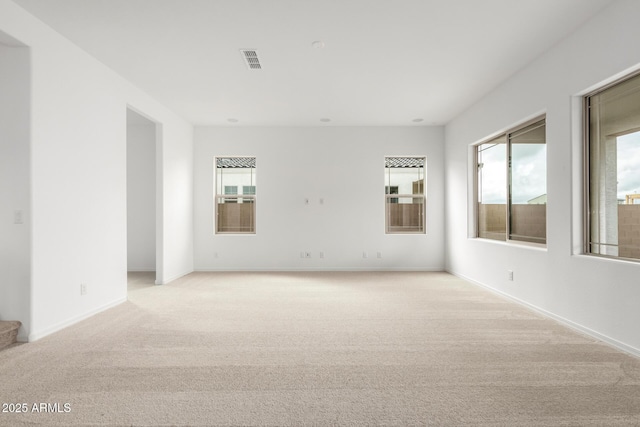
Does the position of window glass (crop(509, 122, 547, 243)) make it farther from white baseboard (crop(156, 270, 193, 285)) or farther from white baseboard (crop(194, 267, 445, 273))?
white baseboard (crop(156, 270, 193, 285))

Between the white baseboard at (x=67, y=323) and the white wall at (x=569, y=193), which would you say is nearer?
the white wall at (x=569, y=193)

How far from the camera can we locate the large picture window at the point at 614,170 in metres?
3.20

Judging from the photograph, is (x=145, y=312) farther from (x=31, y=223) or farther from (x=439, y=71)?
(x=439, y=71)

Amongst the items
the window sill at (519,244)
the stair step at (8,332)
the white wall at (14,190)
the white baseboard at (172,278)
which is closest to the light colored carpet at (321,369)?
the stair step at (8,332)

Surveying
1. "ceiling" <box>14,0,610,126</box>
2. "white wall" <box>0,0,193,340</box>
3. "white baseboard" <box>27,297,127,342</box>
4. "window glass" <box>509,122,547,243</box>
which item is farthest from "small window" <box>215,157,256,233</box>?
"window glass" <box>509,122,547,243</box>

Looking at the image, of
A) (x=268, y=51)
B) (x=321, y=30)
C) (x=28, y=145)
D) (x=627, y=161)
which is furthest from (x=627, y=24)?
(x=28, y=145)

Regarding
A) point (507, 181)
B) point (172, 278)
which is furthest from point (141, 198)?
point (507, 181)

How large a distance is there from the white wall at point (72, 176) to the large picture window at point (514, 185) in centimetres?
553

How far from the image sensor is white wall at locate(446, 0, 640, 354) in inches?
121

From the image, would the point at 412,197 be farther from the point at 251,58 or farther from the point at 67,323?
the point at 67,323

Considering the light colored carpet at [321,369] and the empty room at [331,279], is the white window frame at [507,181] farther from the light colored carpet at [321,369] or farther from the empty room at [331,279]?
the light colored carpet at [321,369]

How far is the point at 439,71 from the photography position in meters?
4.71

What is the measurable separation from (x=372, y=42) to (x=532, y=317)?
3.65 m

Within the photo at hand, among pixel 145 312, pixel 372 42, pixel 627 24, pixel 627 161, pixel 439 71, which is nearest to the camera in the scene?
pixel 627 24
